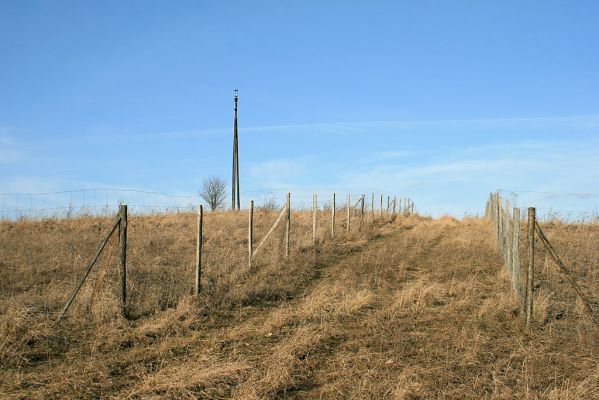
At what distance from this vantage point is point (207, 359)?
6.01m

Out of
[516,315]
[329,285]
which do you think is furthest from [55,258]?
[516,315]

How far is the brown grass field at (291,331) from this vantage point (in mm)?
5359

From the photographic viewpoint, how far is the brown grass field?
211 inches

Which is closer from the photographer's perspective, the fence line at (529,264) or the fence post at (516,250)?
the fence line at (529,264)

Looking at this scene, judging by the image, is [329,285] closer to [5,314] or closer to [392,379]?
[392,379]

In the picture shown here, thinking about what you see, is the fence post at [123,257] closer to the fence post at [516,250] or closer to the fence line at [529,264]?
the fence line at [529,264]

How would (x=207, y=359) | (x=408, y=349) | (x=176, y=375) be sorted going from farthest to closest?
(x=408, y=349), (x=207, y=359), (x=176, y=375)

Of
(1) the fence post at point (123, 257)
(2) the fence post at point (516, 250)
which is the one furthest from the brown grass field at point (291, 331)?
(2) the fence post at point (516, 250)

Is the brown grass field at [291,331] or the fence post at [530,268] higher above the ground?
the fence post at [530,268]

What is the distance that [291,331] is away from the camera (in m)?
7.42

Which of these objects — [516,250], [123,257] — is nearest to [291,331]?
[123,257]

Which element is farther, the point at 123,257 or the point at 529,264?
the point at 123,257

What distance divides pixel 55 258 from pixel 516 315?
1018cm

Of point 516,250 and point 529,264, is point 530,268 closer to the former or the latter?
point 529,264
